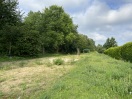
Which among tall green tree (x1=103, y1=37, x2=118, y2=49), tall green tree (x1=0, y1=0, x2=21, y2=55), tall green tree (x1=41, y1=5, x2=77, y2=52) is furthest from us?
tall green tree (x1=103, y1=37, x2=118, y2=49)

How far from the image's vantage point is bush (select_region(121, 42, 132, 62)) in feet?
55.5

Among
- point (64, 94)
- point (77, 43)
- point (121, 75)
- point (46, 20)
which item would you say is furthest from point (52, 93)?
point (77, 43)

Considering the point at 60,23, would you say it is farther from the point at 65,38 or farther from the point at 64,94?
the point at 64,94

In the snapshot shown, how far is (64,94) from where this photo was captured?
16.6 feet

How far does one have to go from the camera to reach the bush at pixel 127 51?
55.5ft

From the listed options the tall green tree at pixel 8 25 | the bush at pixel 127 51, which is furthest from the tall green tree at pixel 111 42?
the bush at pixel 127 51

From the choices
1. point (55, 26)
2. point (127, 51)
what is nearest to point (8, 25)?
point (127, 51)

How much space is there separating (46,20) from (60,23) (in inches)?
113

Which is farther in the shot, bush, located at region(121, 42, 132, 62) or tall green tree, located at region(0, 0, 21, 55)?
tall green tree, located at region(0, 0, 21, 55)

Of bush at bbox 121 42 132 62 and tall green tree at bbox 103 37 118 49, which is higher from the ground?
tall green tree at bbox 103 37 118 49

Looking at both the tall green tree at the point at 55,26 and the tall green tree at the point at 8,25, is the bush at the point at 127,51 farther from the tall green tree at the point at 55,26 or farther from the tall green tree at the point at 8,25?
the tall green tree at the point at 55,26

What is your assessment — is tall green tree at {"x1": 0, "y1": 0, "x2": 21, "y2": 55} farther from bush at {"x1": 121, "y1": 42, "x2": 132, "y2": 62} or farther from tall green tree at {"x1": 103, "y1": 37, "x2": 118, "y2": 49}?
tall green tree at {"x1": 103, "y1": 37, "x2": 118, "y2": 49}

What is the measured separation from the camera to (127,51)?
17.5 m

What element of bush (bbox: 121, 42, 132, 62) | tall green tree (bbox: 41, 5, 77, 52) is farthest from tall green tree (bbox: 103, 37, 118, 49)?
bush (bbox: 121, 42, 132, 62)
